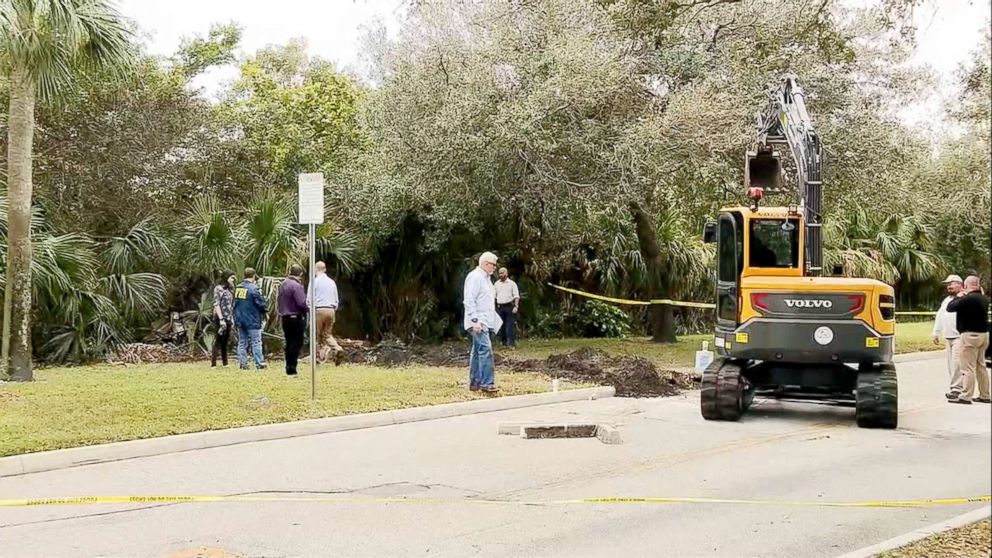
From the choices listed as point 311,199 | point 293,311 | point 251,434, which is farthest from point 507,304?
point 251,434

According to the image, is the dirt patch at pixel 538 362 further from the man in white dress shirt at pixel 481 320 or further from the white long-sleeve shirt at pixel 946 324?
the white long-sleeve shirt at pixel 946 324

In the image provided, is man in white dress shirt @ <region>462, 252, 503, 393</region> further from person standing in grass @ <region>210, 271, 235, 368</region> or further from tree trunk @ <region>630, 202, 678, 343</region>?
tree trunk @ <region>630, 202, 678, 343</region>

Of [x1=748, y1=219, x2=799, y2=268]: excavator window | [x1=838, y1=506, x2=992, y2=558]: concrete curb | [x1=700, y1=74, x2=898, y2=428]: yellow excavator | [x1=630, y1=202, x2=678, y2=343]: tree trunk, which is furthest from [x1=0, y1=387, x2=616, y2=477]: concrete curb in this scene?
[x1=630, y1=202, x2=678, y2=343]: tree trunk

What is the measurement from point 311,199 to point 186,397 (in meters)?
2.95

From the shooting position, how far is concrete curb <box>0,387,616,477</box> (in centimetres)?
916

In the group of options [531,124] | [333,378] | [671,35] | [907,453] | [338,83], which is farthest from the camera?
[338,83]

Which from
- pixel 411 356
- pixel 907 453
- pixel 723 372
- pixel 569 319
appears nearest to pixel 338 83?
pixel 569 319

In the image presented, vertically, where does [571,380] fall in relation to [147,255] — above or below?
below

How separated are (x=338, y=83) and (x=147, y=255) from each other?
12776mm

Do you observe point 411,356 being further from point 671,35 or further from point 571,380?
point 671,35

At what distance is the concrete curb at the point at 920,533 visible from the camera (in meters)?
6.02

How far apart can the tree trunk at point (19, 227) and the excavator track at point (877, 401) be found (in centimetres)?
1117

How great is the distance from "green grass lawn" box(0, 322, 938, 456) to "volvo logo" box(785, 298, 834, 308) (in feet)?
12.9

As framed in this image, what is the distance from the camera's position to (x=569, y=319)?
2597cm
